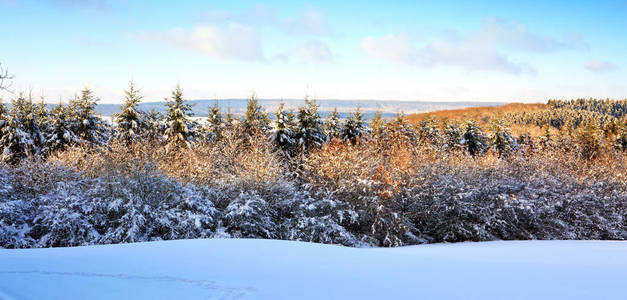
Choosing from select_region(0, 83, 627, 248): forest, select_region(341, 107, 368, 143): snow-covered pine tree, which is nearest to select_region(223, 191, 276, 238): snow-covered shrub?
select_region(0, 83, 627, 248): forest

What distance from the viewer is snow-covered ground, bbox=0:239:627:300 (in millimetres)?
5559

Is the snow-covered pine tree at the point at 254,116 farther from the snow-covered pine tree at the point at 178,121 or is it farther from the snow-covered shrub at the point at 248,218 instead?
the snow-covered shrub at the point at 248,218

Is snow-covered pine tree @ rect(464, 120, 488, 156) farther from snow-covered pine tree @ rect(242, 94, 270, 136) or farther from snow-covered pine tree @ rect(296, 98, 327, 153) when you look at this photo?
snow-covered pine tree @ rect(242, 94, 270, 136)

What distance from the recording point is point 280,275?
21.3 feet

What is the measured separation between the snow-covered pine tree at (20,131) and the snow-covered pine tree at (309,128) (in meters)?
17.3

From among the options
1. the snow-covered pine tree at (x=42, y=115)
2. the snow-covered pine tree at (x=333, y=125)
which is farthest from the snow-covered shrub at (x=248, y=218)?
the snow-covered pine tree at (x=42, y=115)

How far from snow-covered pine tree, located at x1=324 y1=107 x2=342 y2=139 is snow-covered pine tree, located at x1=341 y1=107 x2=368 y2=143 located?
0.63m

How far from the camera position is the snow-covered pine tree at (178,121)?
28453mm

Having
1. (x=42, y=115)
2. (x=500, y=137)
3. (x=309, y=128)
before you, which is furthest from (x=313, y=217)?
(x=500, y=137)

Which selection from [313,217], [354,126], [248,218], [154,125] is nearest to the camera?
[248,218]

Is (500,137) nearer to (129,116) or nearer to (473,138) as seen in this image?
(473,138)

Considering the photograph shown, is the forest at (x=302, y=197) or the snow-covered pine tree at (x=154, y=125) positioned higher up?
the snow-covered pine tree at (x=154, y=125)

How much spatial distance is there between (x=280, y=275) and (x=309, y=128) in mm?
22351

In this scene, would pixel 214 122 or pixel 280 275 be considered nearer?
pixel 280 275
